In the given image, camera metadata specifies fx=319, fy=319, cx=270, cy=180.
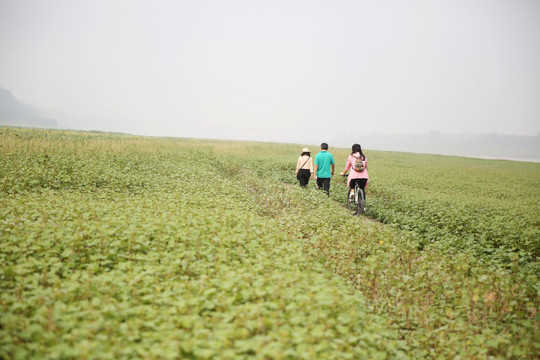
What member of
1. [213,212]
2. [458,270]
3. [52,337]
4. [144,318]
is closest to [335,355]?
[144,318]

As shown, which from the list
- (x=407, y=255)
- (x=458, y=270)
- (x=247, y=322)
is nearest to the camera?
(x=247, y=322)

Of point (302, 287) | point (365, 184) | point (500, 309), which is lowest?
point (500, 309)

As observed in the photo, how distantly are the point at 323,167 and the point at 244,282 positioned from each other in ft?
30.6

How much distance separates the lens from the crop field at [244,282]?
3740 millimetres

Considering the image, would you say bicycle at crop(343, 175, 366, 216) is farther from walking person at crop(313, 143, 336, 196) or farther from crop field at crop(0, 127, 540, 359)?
crop field at crop(0, 127, 540, 359)

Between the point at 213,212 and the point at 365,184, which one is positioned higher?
the point at 365,184

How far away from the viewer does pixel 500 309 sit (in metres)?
5.63

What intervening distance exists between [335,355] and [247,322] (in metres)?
1.10

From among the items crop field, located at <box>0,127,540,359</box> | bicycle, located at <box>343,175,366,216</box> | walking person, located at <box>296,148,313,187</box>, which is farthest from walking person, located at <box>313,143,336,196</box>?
crop field, located at <box>0,127,540,359</box>

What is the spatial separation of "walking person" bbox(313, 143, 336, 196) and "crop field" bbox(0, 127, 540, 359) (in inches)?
119

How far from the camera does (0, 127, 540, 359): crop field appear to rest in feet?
12.3

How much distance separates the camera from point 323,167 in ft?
44.5

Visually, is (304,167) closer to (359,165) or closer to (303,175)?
(303,175)

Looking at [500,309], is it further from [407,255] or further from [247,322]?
[247,322]
